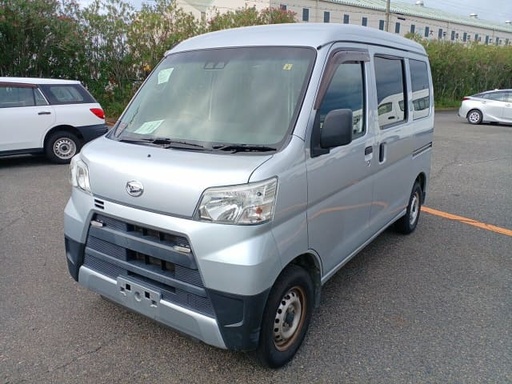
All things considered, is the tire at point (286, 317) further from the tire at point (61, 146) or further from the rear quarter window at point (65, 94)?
the rear quarter window at point (65, 94)

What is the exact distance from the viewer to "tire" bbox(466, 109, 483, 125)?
57.4 feet

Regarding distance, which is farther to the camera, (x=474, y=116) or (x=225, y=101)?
(x=474, y=116)

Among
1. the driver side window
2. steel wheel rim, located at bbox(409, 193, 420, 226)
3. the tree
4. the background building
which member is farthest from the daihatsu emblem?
the background building

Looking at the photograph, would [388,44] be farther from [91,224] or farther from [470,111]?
[470,111]

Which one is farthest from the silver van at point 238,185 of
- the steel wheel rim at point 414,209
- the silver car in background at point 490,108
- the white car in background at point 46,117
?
the silver car in background at point 490,108

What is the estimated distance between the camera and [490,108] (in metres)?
17.0

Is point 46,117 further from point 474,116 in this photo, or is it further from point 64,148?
point 474,116

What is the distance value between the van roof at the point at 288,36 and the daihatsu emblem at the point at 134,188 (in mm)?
1330

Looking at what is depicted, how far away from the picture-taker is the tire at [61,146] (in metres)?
8.27

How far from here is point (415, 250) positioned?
15.1ft

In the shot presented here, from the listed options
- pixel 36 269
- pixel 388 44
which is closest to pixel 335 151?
pixel 388 44

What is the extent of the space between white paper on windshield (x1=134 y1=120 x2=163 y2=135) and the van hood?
0.92ft

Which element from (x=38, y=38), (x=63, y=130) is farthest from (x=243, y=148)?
(x=38, y=38)

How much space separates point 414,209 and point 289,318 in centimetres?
296
